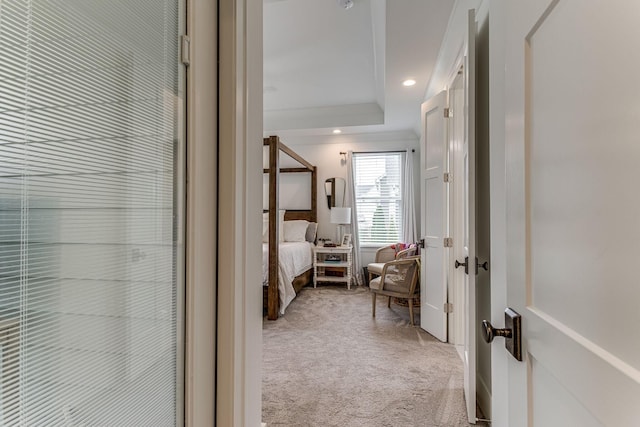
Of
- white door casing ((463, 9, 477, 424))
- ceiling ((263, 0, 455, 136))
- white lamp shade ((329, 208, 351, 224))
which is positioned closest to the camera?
white door casing ((463, 9, 477, 424))

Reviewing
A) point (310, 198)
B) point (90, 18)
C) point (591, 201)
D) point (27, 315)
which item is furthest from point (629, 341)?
point (310, 198)

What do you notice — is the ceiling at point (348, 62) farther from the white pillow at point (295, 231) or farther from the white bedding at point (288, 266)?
the white bedding at point (288, 266)

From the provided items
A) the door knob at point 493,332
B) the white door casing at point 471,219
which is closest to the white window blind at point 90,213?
the door knob at point 493,332

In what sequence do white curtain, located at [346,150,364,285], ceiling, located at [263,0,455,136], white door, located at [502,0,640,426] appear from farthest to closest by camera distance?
white curtain, located at [346,150,364,285] < ceiling, located at [263,0,455,136] < white door, located at [502,0,640,426]

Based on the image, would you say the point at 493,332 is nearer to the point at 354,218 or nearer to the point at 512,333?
the point at 512,333

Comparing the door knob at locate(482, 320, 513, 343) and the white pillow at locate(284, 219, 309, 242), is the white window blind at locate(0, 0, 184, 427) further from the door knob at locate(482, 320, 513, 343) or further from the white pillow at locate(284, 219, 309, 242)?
the white pillow at locate(284, 219, 309, 242)

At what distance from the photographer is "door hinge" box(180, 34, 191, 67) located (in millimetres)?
923

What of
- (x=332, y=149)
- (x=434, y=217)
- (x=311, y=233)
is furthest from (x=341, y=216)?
(x=434, y=217)

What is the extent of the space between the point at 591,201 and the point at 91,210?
3.15 ft

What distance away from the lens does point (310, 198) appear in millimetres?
5871

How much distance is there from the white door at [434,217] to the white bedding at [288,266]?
1555 millimetres

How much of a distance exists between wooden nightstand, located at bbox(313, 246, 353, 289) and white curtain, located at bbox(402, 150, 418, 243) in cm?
103

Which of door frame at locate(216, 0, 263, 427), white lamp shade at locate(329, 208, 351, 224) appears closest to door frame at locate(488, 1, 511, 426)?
door frame at locate(216, 0, 263, 427)

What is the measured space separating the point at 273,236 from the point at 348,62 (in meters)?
2.21
